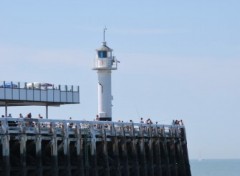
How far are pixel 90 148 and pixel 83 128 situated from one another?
1161mm

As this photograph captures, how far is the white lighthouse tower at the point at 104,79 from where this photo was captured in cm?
8325

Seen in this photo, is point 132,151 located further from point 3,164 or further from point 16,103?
point 3,164

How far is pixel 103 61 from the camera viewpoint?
84875 millimetres

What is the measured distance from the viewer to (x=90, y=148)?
205ft

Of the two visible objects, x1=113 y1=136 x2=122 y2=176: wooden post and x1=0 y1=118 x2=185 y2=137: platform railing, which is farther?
x1=113 y1=136 x2=122 y2=176: wooden post

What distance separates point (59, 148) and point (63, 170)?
1206 millimetres

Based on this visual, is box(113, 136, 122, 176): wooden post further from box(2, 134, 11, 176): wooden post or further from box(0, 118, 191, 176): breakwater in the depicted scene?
box(2, 134, 11, 176): wooden post

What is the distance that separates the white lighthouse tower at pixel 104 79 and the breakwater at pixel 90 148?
7.27m

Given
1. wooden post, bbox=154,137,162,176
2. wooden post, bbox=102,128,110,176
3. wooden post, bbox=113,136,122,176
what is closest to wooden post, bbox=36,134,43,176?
wooden post, bbox=102,128,110,176

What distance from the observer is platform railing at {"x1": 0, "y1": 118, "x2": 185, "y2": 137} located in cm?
5569

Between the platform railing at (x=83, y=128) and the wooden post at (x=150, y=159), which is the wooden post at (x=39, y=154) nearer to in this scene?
the platform railing at (x=83, y=128)


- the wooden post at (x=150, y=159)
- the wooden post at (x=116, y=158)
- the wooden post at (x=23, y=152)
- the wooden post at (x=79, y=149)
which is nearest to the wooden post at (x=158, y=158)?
the wooden post at (x=150, y=159)

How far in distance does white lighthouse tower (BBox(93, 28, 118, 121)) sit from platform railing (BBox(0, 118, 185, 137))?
7362 millimetres

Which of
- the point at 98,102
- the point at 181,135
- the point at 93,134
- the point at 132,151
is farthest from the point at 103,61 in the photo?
the point at 93,134
